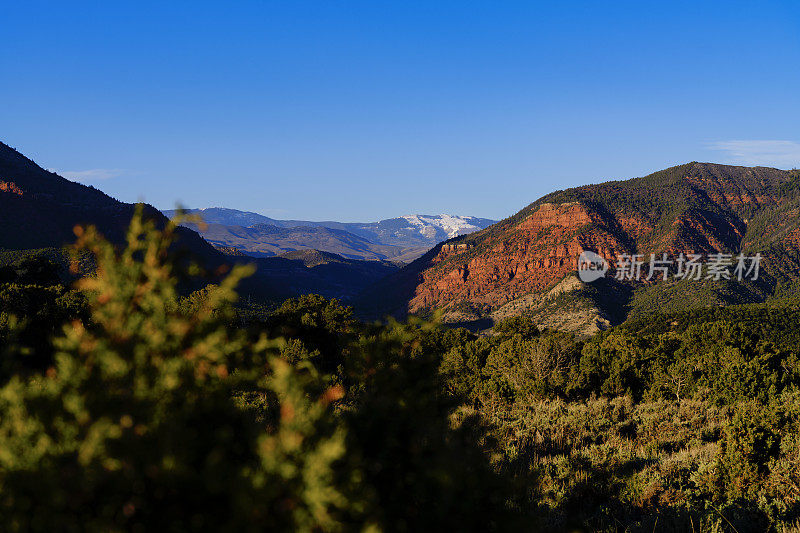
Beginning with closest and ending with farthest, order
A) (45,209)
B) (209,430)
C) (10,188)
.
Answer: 1. (209,430)
2. (10,188)
3. (45,209)

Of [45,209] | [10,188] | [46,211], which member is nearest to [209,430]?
[46,211]

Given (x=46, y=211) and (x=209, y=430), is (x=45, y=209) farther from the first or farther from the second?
(x=209, y=430)

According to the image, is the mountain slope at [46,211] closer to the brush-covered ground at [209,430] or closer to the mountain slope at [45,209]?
the mountain slope at [45,209]

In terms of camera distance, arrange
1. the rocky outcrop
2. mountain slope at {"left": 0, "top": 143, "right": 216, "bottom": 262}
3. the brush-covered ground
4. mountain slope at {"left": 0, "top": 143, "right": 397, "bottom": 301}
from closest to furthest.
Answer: the brush-covered ground, mountain slope at {"left": 0, "top": 143, "right": 397, "bottom": 301}, mountain slope at {"left": 0, "top": 143, "right": 216, "bottom": 262}, the rocky outcrop

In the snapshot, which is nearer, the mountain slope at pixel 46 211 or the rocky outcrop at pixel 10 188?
the mountain slope at pixel 46 211

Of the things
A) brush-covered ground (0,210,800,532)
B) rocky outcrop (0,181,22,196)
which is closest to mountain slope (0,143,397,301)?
rocky outcrop (0,181,22,196)

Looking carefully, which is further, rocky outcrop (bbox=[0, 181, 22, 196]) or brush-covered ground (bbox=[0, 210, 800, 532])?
rocky outcrop (bbox=[0, 181, 22, 196])

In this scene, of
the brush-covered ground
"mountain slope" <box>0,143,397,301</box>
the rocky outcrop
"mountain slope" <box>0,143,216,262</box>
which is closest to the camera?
the brush-covered ground

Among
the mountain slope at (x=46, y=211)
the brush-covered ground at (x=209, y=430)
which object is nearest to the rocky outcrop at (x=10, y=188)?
the mountain slope at (x=46, y=211)

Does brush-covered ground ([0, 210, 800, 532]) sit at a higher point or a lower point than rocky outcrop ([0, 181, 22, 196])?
lower

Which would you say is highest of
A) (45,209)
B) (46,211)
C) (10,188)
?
(10,188)

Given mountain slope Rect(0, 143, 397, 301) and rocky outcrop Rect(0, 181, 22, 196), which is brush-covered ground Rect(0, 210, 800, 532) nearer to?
mountain slope Rect(0, 143, 397, 301)

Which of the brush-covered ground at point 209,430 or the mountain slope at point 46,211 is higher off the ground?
the mountain slope at point 46,211

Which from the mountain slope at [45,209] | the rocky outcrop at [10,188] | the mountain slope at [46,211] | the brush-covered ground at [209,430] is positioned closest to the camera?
the brush-covered ground at [209,430]
